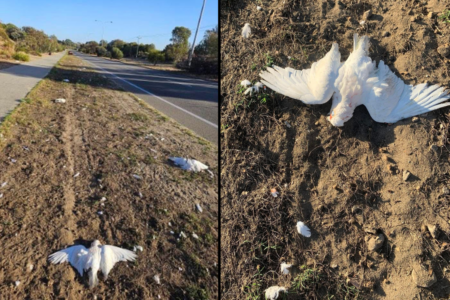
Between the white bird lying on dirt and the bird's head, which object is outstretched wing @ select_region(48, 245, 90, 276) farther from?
the white bird lying on dirt

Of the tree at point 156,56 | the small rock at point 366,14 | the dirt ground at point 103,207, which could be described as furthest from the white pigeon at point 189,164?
the tree at point 156,56

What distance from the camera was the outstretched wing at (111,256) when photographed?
183 cm

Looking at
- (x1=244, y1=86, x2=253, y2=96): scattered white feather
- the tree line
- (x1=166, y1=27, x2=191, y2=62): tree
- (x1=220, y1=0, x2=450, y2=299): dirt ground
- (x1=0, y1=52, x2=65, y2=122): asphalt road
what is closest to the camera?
(x1=220, y1=0, x2=450, y2=299): dirt ground

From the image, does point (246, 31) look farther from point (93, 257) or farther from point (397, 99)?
point (93, 257)

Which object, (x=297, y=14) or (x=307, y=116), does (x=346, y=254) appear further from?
(x=297, y=14)

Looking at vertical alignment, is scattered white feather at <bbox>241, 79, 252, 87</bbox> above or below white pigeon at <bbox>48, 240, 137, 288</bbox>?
above

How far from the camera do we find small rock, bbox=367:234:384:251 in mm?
2227

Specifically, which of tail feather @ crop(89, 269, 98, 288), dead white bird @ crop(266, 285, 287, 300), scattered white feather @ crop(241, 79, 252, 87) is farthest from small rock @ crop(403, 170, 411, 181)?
tail feather @ crop(89, 269, 98, 288)

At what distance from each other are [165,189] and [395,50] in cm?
261

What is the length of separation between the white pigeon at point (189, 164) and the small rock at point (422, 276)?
221 cm

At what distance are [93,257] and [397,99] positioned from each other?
9.01 feet

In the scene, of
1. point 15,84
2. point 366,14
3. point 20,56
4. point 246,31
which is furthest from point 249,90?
point 20,56

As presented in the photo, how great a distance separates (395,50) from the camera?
2693 millimetres

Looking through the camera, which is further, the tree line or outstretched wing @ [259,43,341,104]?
the tree line
